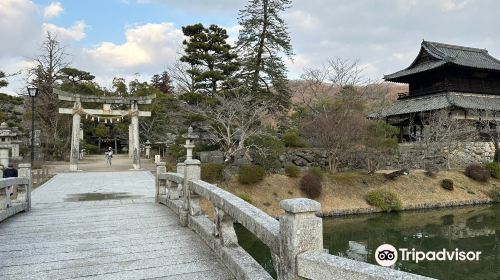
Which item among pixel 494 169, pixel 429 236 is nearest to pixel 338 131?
pixel 429 236

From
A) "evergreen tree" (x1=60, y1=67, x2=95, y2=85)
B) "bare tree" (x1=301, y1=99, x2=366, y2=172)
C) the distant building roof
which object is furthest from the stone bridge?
"evergreen tree" (x1=60, y1=67, x2=95, y2=85)

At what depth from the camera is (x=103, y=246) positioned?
17.5 ft

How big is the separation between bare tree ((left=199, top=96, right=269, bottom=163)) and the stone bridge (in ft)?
38.4

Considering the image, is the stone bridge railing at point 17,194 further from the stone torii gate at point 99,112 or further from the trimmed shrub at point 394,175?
the trimmed shrub at point 394,175

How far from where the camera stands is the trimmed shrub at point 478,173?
955 inches

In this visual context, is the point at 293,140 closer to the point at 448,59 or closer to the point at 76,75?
the point at 448,59

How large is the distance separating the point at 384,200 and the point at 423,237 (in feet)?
18.3

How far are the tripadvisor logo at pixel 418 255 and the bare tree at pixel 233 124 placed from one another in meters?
9.51

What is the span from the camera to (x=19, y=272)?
13.9 ft

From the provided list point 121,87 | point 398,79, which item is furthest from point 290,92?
point 121,87

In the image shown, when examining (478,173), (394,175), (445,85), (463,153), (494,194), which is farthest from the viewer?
(445,85)

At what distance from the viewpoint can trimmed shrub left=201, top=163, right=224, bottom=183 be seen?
19281 mm

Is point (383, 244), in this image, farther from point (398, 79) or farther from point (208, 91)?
point (398, 79)

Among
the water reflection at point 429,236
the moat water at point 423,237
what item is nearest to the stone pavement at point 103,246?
the moat water at point 423,237
